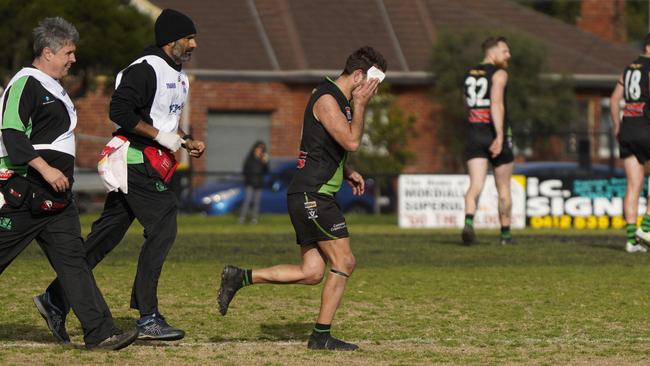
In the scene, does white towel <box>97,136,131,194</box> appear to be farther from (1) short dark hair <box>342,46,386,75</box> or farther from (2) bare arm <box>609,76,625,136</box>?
(2) bare arm <box>609,76,625,136</box>

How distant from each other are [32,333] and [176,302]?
2.05m

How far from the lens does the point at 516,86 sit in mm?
40281

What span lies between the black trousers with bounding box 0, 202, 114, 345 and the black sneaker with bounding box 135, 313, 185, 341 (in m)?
0.34

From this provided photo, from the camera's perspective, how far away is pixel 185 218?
30969mm

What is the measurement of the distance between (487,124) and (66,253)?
9.68m

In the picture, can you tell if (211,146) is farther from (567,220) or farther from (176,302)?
(176,302)

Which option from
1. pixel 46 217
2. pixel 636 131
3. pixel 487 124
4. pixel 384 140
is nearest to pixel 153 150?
pixel 46 217

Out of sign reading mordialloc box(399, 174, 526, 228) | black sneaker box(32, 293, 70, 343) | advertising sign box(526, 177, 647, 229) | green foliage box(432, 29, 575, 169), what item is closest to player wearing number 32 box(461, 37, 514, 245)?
sign reading mordialloc box(399, 174, 526, 228)

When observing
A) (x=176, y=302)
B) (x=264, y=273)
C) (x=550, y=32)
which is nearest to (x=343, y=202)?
(x=550, y=32)

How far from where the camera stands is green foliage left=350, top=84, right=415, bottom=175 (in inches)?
1390

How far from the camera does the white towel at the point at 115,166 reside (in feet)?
31.5

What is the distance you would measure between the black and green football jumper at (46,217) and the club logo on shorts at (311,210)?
1328 millimetres

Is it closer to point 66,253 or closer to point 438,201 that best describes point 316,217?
point 66,253

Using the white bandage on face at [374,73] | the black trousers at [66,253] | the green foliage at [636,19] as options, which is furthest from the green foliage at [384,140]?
the green foliage at [636,19]
